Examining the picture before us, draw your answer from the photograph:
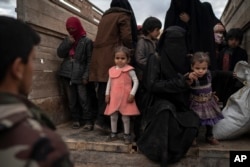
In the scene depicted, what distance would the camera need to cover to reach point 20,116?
1013mm

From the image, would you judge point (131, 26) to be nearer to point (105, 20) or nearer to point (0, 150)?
point (105, 20)

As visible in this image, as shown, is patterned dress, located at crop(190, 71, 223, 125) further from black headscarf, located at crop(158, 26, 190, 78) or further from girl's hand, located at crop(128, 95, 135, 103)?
girl's hand, located at crop(128, 95, 135, 103)

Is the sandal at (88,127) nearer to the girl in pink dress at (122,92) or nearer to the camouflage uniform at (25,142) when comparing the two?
the girl in pink dress at (122,92)

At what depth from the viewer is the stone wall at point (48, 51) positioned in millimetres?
4016

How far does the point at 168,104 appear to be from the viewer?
339 cm

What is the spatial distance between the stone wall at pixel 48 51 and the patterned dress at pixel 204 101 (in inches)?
67.2

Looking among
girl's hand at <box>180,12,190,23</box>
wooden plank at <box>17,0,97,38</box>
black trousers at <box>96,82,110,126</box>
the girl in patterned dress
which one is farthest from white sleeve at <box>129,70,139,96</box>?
wooden plank at <box>17,0,97,38</box>

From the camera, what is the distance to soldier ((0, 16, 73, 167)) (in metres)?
0.98

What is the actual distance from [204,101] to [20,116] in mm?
2728

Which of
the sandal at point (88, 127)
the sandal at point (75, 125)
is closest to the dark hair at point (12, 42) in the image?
the sandal at point (88, 127)

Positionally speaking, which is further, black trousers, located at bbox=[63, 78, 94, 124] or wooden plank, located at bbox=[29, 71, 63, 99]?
black trousers, located at bbox=[63, 78, 94, 124]

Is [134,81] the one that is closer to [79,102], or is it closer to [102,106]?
[102,106]

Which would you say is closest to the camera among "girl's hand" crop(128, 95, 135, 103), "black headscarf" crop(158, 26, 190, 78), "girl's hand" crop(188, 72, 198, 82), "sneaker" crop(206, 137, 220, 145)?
"girl's hand" crop(188, 72, 198, 82)

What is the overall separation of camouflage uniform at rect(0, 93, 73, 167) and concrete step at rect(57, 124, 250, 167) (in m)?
2.47
